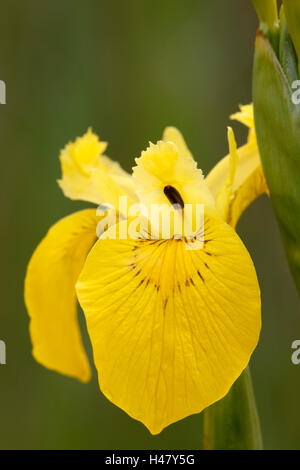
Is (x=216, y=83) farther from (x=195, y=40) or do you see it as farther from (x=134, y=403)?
(x=134, y=403)

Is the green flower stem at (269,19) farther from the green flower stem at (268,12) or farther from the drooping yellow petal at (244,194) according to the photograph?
the drooping yellow petal at (244,194)

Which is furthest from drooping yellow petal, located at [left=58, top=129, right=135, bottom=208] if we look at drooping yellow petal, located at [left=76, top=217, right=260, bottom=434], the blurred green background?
the blurred green background

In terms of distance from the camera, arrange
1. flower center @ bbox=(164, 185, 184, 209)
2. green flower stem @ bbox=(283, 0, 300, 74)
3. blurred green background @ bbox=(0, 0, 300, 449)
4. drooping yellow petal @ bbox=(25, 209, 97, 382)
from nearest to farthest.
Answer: green flower stem @ bbox=(283, 0, 300, 74), flower center @ bbox=(164, 185, 184, 209), drooping yellow petal @ bbox=(25, 209, 97, 382), blurred green background @ bbox=(0, 0, 300, 449)

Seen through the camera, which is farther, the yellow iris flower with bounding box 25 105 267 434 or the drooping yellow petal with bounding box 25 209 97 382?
the drooping yellow petal with bounding box 25 209 97 382

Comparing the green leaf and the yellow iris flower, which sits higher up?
the green leaf

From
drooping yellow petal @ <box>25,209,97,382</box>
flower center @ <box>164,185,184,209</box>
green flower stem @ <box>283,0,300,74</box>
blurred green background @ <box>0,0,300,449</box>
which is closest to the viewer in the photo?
green flower stem @ <box>283,0,300,74</box>

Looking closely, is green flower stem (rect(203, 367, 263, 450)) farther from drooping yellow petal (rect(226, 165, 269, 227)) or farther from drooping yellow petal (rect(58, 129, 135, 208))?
drooping yellow petal (rect(58, 129, 135, 208))

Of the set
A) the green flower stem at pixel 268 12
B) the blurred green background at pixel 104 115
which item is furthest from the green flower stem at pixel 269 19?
the blurred green background at pixel 104 115
